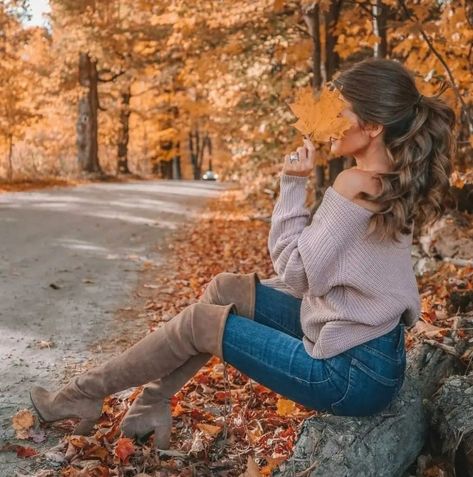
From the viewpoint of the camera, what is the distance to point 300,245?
7.53ft

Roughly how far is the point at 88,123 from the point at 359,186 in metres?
20.0

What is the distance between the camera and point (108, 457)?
256 centimetres

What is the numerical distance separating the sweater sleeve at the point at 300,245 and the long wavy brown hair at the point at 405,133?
203 mm

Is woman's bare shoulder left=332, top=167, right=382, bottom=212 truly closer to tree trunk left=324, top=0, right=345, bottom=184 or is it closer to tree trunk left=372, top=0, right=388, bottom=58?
tree trunk left=372, top=0, right=388, bottom=58

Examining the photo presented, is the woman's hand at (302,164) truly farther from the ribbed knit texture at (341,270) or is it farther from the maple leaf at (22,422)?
the maple leaf at (22,422)

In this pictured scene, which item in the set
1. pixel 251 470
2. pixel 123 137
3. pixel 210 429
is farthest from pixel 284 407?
pixel 123 137

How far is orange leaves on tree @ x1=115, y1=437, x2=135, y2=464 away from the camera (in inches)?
99.8

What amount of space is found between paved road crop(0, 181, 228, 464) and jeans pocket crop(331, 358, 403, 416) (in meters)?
1.52

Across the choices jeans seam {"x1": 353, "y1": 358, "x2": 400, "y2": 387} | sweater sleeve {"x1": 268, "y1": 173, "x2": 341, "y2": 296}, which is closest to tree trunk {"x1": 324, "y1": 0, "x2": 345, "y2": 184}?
sweater sleeve {"x1": 268, "y1": 173, "x2": 341, "y2": 296}

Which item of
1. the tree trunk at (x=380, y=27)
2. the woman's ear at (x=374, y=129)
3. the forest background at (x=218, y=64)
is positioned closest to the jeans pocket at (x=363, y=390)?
the woman's ear at (x=374, y=129)

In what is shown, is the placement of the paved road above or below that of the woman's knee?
below

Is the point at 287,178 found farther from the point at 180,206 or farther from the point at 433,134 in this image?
the point at 180,206

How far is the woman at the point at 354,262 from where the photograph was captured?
228 cm

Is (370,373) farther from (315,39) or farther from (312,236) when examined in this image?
(315,39)
